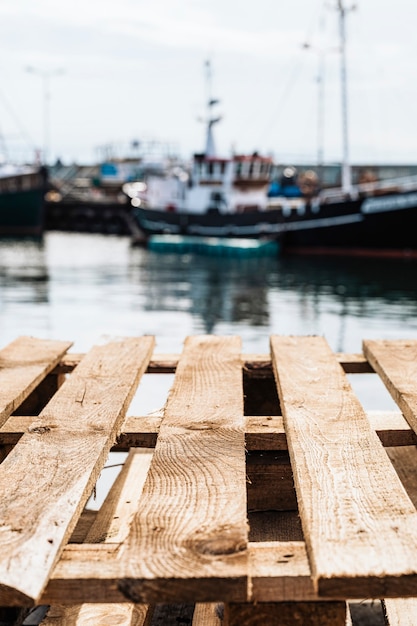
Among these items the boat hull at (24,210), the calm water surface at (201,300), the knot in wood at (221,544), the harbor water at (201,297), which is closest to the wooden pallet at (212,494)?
the knot in wood at (221,544)

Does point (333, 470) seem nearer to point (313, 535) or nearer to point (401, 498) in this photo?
point (401, 498)

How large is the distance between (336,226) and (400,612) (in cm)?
3002

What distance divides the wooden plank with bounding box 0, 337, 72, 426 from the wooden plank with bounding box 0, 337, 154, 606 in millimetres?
141

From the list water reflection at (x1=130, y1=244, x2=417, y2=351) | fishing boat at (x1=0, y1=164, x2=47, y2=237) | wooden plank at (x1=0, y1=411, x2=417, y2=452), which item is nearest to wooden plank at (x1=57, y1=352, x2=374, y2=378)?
wooden plank at (x1=0, y1=411, x2=417, y2=452)

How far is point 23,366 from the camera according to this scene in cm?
303

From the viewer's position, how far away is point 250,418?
2.46m

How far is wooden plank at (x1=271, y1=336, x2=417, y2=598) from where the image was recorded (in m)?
1.40

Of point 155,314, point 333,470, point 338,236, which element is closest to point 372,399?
point 333,470

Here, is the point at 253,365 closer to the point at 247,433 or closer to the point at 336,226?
the point at 247,433

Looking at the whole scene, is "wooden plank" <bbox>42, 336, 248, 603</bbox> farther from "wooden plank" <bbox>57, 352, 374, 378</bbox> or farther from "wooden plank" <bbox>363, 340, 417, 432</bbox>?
"wooden plank" <bbox>57, 352, 374, 378</bbox>

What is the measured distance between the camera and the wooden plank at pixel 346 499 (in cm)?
140

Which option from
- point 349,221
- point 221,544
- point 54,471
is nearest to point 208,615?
point 54,471

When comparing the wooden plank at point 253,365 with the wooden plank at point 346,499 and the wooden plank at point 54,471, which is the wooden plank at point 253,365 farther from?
the wooden plank at point 346,499

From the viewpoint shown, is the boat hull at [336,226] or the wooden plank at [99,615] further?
the boat hull at [336,226]
